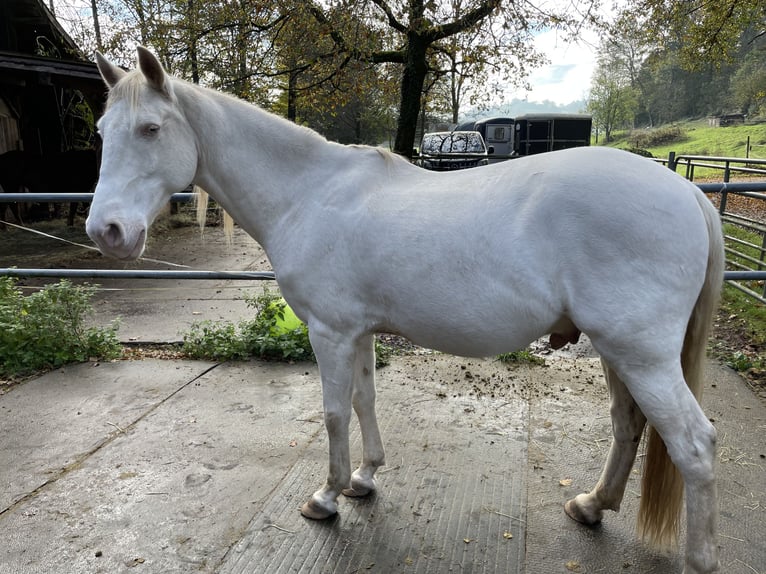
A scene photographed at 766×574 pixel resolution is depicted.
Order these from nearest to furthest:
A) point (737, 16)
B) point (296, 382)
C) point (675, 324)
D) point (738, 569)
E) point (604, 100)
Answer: point (675, 324)
point (738, 569)
point (296, 382)
point (737, 16)
point (604, 100)

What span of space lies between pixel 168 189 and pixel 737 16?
919 centimetres

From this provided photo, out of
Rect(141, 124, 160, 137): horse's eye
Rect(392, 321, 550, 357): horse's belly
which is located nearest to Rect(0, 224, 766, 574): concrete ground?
Rect(392, 321, 550, 357): horse's belly

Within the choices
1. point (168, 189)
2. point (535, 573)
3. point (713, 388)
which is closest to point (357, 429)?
point (535, 573)

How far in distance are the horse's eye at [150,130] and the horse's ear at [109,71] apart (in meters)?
0.27

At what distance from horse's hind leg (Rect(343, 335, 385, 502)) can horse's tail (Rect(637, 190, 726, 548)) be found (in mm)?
1151

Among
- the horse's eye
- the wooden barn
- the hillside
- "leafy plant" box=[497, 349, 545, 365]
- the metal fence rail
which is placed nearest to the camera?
the horse's eye

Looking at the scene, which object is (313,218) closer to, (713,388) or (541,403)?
(541,403)

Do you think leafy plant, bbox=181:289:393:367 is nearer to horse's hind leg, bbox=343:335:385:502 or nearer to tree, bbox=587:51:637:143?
horse's hind leg, bbox=343:335:385:502

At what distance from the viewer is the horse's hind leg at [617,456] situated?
210 centimetres

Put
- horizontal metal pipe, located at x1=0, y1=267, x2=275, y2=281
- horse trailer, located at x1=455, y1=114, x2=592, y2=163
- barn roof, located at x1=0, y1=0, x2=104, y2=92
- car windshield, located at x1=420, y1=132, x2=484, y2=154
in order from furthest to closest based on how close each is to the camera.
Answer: horse trailer, located at x1=455, y1=114, x2=592, y2=163 < car windshield, located at x1=420, y1=132, x2=484, y2=154 < barn roof, located at x1=0, y1=0, x2=104, y2=92 < horizontal metal pipe, located at x1=0, y1=267, x2=275, y2=281

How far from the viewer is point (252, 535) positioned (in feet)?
7.04

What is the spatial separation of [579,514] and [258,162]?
2017mm

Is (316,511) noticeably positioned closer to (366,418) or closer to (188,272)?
(366,418)

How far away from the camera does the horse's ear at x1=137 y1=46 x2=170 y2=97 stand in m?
1.80
